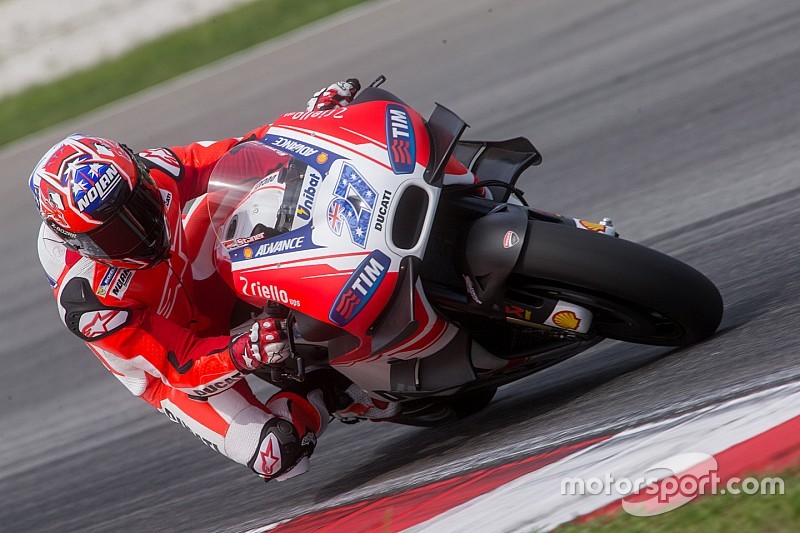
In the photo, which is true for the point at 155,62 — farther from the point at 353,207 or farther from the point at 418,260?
the point at 418,260

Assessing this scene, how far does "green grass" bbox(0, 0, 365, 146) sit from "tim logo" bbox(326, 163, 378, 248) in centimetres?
725

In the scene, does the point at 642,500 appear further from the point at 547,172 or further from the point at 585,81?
the point at 585,81

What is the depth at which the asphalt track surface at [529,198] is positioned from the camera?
3.87m

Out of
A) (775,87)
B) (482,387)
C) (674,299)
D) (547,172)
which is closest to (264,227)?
(482,387)

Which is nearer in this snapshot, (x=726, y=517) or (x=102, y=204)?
(x=726, y=517)

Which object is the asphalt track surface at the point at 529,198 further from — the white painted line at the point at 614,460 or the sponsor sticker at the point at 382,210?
the sponsor sticker at the point at 382,210

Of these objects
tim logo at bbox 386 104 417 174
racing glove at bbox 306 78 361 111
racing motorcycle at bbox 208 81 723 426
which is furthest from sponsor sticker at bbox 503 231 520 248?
racing glove at bbox 306 78 361 111

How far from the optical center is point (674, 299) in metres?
3.31

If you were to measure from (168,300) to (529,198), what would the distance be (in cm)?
298

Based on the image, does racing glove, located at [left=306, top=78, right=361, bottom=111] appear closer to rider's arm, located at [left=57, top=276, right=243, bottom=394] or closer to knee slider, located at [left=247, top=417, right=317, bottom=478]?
rider's arm, located at [left=57, top=276, right=243, bottom=394]

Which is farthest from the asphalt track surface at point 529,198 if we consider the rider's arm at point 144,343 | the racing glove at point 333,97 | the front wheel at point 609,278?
the racing glove at point 333,97

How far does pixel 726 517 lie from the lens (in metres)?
2.46

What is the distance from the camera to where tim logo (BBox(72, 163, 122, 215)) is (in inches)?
139

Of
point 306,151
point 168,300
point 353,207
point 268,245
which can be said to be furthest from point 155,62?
point 353,207
